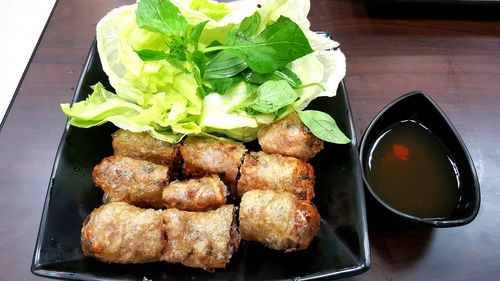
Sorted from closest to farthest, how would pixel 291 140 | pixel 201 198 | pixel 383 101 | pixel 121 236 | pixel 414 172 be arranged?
pixel 121 236, pixel 201 198, pixel 291 140, pixel 414 172, pixel 383 101

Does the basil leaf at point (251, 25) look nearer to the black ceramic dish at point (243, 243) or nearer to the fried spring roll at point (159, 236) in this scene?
the black ceramic dish at point (243, 243)

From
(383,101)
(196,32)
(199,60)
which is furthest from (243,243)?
(383,101)

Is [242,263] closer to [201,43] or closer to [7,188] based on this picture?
[201,43]

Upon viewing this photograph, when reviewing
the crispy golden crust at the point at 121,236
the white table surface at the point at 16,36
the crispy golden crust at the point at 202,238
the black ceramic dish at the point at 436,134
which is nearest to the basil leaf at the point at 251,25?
the black ceramic dish at the point at 436,134

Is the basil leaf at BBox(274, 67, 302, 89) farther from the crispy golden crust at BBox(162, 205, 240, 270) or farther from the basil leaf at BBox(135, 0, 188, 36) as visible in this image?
the crispy golden crust at BBox(162, 205, 240, 270)

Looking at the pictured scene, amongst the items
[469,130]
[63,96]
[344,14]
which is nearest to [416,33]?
[344,14]

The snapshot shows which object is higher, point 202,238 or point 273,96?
point 273,96

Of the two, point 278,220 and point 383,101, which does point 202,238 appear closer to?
point 278,220
